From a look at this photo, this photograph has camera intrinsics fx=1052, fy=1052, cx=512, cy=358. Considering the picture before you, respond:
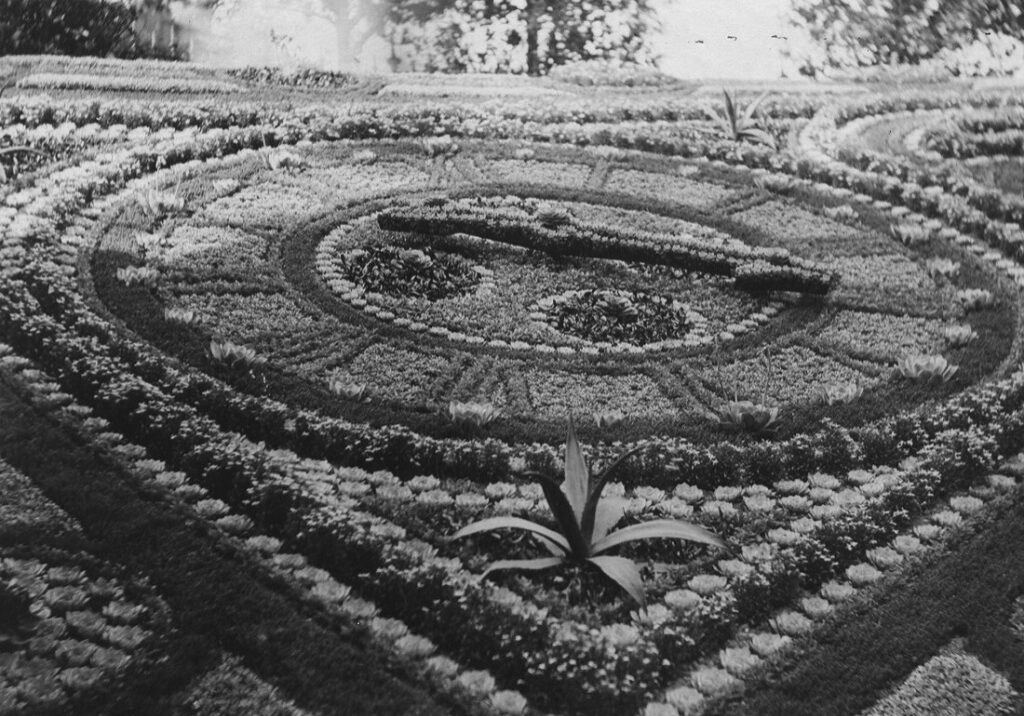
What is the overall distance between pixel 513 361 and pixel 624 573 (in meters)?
1.01

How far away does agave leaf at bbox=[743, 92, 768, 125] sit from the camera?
A: 466 cm

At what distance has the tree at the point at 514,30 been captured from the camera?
3.18 metres

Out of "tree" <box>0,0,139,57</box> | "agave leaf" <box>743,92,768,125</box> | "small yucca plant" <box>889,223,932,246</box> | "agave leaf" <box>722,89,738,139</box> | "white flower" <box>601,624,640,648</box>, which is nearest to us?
"white flower" <box>601,624,640,648</box>

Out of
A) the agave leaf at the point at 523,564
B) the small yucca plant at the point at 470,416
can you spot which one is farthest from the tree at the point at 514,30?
the agave leaf at the point at 523,564

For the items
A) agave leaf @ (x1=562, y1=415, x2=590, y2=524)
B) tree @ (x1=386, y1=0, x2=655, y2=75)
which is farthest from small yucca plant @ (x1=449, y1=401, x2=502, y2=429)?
tree @ (x1=386, y1=0, x2=655, y2=75)

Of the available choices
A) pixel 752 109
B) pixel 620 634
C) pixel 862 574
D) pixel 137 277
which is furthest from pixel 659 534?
pixel 752 109

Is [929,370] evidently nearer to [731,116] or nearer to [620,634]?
[620,634]

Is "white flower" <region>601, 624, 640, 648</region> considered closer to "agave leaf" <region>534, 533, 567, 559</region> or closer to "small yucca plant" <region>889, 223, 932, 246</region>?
"agave leaf" <region>534, 533, 567, 559</region>

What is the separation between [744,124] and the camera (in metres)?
4.82

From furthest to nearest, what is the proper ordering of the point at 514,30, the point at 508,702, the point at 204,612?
the point at 514,30
the point at 204,612
the point at 508,702

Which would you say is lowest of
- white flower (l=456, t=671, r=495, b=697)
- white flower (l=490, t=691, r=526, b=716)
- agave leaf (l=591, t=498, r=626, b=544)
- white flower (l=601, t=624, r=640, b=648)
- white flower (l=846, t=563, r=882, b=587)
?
white flower (l=490, t=691, r=526, b=716)

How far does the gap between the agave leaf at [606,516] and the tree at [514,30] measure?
1.71 meters

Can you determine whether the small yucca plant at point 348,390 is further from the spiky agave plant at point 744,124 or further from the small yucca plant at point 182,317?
the spiky agave plant at point 744,124

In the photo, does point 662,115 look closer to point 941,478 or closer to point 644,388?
point 644,388
